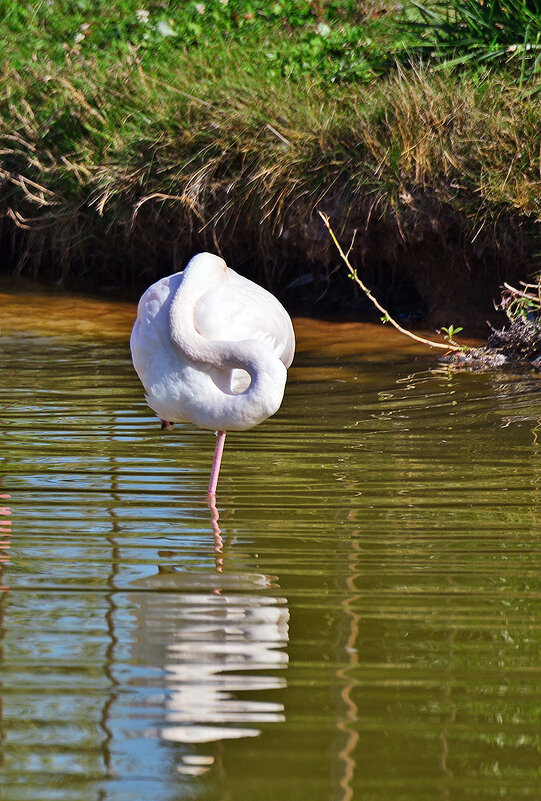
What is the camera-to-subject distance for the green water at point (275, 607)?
7.89 feet

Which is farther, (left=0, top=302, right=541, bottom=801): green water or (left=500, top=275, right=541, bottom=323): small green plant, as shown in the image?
(left=500, top=275, right=541, bottom=323): small green plant

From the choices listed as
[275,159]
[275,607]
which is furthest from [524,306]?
[275,607]

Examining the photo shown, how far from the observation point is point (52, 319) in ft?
29.5

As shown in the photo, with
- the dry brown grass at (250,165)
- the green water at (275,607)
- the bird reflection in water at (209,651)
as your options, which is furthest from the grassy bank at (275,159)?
the bird reflection in water at (209,651)

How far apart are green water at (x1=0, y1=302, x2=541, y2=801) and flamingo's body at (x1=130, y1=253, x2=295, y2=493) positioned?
1.25 ft

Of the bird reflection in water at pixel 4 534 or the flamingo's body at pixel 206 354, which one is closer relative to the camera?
the bird reflection in water at pixel 4 534

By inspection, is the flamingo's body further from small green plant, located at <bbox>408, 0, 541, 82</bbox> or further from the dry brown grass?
small green plant, located at <bbox>408, 0, 541, 82</bbox>

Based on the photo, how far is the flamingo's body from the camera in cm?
430

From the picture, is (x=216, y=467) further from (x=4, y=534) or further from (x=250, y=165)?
(x=250, y=165)

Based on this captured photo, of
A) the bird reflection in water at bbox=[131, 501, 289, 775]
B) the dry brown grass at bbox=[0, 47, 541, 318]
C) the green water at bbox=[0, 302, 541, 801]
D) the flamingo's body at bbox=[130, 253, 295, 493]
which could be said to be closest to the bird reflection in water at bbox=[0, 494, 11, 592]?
the green water at bbox=[0, 302, 541, 801]

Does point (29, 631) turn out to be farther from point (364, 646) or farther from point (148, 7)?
point (148, 7)

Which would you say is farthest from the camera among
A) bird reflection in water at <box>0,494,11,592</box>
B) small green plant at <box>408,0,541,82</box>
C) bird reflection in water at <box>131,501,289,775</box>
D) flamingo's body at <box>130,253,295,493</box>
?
small green plant at <box>408,0,541,82</box>

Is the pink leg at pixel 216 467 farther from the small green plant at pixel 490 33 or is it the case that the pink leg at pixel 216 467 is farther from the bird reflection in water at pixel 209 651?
the small green plant at pixel 490 33

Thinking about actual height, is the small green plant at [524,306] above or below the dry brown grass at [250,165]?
below
